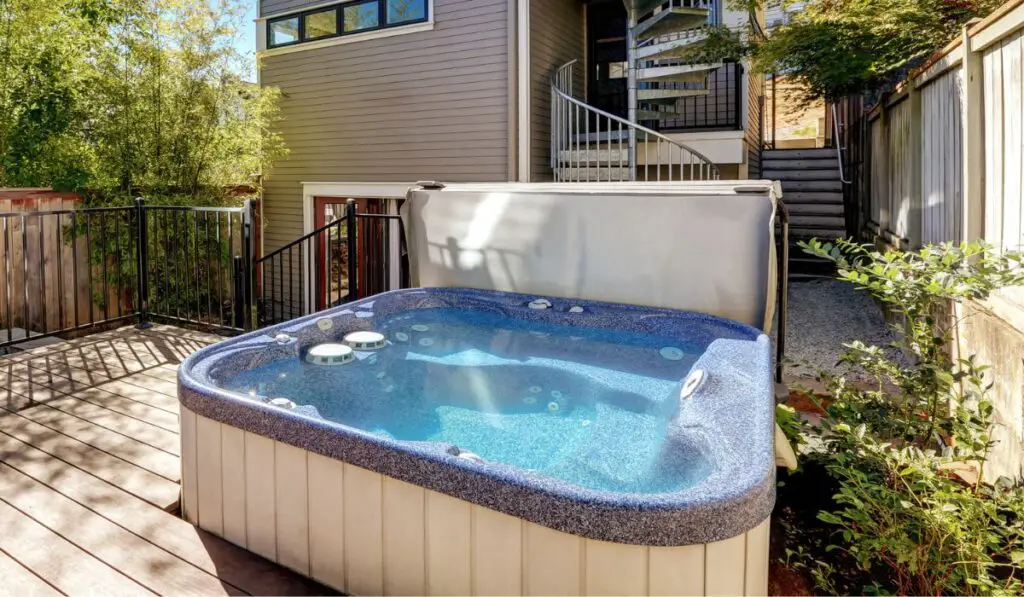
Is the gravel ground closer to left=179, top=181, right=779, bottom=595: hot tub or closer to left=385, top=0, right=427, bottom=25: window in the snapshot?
left=179, top=181, right=779, bottom=595: hot tub

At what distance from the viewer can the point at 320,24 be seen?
777 cm

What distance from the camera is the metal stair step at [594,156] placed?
6414 mm

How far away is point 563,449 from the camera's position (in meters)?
2.60

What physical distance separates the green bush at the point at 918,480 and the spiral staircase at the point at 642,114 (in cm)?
Result: 416

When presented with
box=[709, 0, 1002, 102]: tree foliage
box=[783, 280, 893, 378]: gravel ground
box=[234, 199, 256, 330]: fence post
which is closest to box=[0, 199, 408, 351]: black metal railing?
box=[234, 199, 256, 330]: fence post

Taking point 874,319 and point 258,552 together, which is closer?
point 258,552

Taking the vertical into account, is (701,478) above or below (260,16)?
below

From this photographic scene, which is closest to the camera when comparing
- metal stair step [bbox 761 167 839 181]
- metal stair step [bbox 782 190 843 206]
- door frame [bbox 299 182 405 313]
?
door frame [bbox 299 182 405 313]

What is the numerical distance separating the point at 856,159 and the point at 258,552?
8.61m

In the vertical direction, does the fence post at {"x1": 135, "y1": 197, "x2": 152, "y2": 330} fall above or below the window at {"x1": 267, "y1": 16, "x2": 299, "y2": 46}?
below

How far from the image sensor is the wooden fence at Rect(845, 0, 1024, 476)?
7.64 feet

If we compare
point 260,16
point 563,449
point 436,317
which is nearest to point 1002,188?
point 563,449

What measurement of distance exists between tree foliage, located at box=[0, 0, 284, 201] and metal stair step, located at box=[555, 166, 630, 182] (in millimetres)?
3571

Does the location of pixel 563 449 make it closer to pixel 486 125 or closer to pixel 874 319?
pixel 874 319
